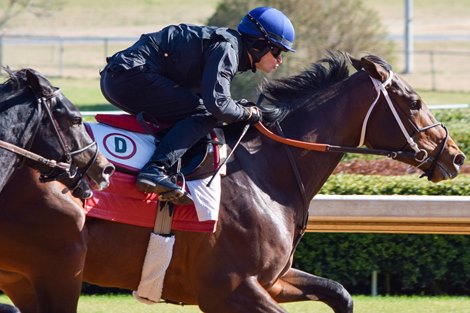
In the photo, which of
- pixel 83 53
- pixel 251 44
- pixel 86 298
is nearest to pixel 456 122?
pixel 86 298

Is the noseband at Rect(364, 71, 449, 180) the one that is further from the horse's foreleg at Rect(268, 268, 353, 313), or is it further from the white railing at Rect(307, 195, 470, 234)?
the white railing at Rect(307, 195, 470, 234)

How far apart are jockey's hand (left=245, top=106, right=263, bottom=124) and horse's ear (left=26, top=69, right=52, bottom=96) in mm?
Result: 1198

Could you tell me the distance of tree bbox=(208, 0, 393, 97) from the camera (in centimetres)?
1980

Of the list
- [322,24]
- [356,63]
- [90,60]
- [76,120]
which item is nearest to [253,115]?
[356,63]

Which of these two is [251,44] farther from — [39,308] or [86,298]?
[86,298]

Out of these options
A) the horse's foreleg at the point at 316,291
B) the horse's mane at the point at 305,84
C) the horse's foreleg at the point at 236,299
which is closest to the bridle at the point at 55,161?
the horse's foreleg at the point at 236,299

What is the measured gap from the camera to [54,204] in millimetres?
5164

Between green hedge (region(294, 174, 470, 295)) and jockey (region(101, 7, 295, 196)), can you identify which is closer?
jockey (region(101, 7, 295, 196))

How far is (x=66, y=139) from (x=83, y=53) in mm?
27081

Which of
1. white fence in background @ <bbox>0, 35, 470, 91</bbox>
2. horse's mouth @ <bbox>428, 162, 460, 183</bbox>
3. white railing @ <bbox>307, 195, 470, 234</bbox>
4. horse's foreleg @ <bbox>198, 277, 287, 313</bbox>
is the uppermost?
horse's mouth @ <bbox>428, 162, 460, 183</bbox>

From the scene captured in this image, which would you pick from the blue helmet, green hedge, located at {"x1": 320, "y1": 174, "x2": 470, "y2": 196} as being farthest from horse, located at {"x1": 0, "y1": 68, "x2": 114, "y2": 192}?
green hedge, located at {"x1": 320, "y1": 174, "x2": 470, "y2": 196}

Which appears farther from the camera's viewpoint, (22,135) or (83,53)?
(83,53)

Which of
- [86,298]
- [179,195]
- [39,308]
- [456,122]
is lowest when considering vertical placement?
[456,122]

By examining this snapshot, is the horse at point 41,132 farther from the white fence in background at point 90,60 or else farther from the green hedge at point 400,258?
the white fence in background at point 90,60
